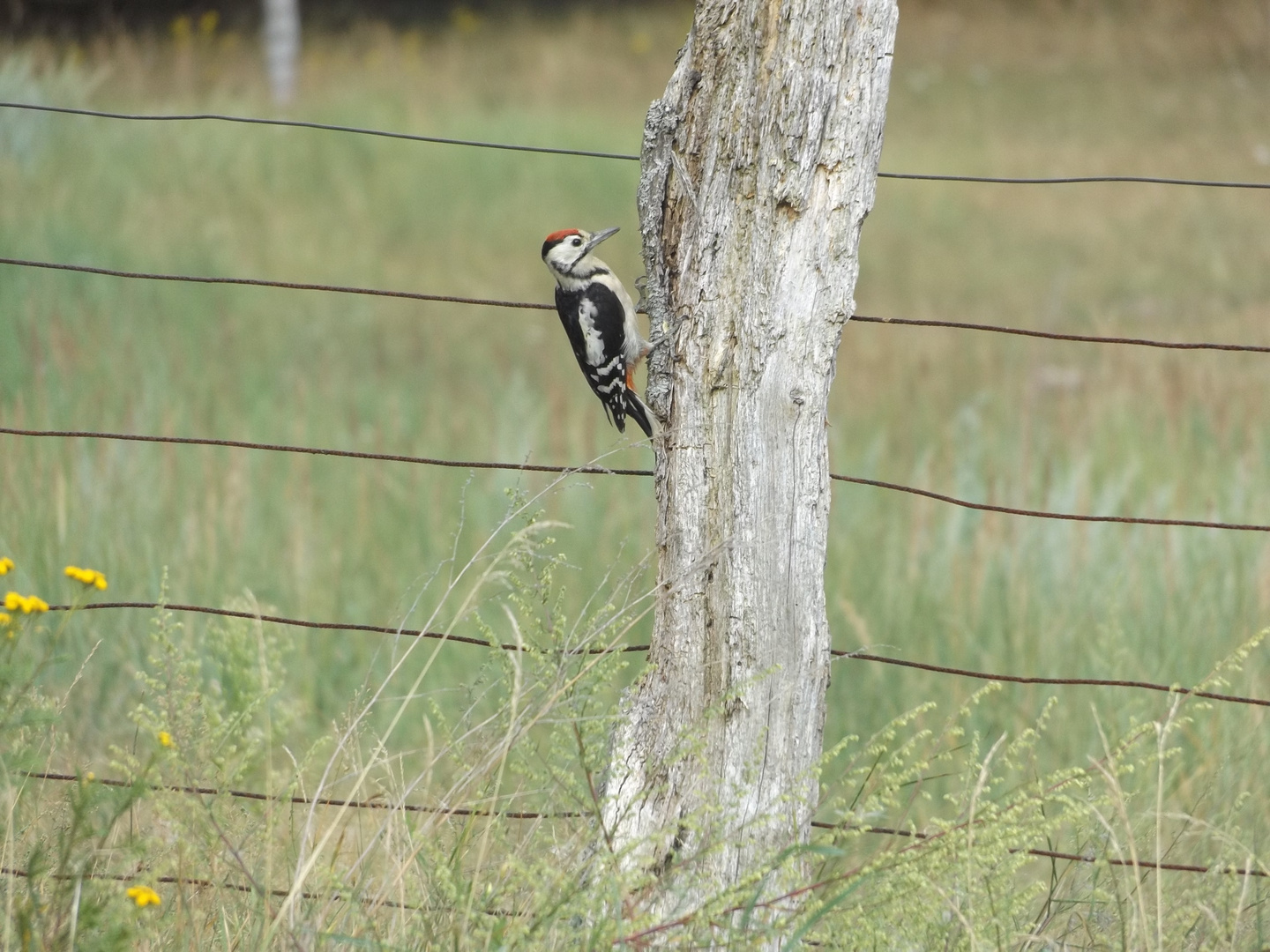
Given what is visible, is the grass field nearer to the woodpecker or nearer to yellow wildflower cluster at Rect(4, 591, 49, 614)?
the woodpecker

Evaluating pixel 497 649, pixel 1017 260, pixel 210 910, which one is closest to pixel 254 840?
pixel 210 910

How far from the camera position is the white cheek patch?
345cm

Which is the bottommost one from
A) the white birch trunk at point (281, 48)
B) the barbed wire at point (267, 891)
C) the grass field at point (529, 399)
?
the barbed wire at point (267, 891)

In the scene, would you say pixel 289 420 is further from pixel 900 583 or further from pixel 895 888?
pixel 895 888

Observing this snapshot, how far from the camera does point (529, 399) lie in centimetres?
552

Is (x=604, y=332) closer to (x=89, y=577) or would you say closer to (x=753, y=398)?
(x=753, y=398)

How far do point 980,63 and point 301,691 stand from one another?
1994cm

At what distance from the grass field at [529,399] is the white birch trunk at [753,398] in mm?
173

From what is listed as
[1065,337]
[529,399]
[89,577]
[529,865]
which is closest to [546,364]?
[529,399]

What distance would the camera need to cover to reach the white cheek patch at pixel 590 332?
345cm

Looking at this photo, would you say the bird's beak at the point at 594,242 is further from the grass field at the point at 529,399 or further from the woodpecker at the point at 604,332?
the grass field at the point at 529,399

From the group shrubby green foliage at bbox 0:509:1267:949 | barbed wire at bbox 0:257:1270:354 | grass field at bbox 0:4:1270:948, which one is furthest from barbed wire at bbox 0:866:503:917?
barbed wire at bbox 0:257:1270:354

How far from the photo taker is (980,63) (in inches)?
837

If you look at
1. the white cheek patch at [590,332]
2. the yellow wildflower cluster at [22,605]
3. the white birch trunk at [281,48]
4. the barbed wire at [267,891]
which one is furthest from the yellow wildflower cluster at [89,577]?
the white birch trunk at [281,48]
